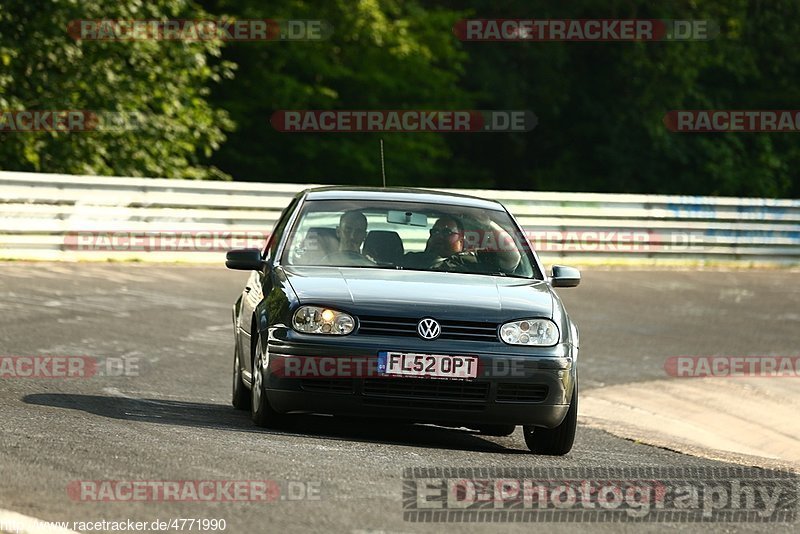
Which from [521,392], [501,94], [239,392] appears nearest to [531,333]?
[521,392]

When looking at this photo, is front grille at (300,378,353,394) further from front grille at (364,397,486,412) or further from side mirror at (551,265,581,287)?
side mirror at (551,265,581,287)

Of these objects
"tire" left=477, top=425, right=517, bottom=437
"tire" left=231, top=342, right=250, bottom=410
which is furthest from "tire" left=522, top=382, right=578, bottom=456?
"tire" left=231, top=342, right=250, bottom=410

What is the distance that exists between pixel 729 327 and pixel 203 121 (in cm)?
1365

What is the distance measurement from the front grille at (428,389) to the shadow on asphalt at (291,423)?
37 centimetres

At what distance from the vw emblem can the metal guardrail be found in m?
12.5

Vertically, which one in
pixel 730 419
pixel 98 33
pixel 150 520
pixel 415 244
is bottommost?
pixel 730 419

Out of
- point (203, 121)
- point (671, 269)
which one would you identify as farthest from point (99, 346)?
point (203, 121)

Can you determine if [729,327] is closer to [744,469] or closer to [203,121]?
[744,469]

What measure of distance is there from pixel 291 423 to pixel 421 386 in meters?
0.93

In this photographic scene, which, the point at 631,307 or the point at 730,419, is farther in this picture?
the point at 631,307

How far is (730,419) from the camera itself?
13.9 meters

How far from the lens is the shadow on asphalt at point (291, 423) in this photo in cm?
945

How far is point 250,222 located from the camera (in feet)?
75.0

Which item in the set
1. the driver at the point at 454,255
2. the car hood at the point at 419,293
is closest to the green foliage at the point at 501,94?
the driver at the point at 454,255
